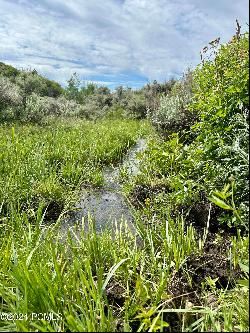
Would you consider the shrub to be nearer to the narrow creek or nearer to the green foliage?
the narrow creek

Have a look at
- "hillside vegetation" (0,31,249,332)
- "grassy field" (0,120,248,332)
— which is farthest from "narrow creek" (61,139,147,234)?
"grassy field" (0,120,248,332)

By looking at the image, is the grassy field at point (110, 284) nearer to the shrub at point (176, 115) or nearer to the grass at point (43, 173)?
the grass at point (43, 173)

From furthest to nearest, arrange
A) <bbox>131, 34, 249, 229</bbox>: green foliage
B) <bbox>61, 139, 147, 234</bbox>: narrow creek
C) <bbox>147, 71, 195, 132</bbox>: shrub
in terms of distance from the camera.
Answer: <bbox>147, 71, 195, 132</bbox>: shrub
<bbox>61, 139, 147, 234</bbox>: narrow creek
<bbox>131, 34, 249, 229</bbox>: green foliage

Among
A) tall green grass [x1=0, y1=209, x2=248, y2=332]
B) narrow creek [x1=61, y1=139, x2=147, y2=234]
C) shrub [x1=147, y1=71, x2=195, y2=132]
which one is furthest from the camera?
shrub [x1=147, y1=71, x2=195, y2=132]

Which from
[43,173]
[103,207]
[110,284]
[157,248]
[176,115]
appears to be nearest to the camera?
[110,284]

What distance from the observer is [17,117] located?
15.0 metres

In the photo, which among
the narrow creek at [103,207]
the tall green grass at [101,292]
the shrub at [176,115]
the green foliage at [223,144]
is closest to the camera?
the tall green grass at [101,292]

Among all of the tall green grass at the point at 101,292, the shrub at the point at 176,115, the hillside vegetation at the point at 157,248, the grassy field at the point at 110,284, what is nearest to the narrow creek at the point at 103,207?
the hillside vegetation at the point at 157,248

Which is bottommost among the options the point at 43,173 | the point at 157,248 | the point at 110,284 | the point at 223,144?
the point at 110,284

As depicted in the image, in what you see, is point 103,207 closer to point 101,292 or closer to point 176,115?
point 101,292

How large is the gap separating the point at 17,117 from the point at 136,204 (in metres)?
11.6

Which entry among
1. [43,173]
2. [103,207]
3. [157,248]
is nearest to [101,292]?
[157,248]

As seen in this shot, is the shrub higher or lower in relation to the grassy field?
higher

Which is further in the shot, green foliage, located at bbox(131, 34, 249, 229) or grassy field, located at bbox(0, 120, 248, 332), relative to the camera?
green foliage, located at bbox(131, 34, 249, 229)
